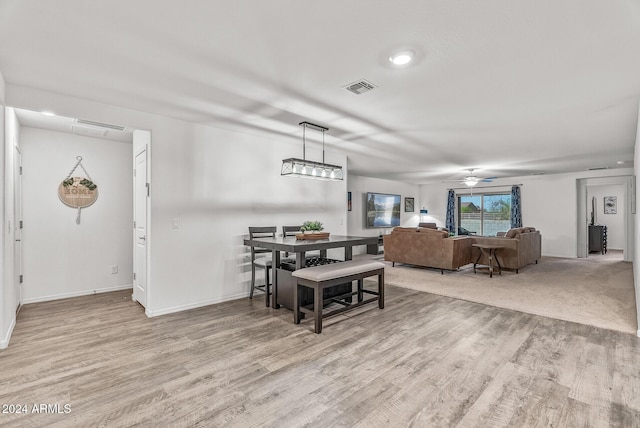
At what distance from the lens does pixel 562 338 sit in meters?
3.04

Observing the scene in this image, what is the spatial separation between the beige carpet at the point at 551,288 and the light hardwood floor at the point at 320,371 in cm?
49

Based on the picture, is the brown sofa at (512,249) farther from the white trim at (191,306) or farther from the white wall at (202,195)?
the white trim at (191,306)

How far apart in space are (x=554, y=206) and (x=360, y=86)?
345 inches

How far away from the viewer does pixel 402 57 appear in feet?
7.72

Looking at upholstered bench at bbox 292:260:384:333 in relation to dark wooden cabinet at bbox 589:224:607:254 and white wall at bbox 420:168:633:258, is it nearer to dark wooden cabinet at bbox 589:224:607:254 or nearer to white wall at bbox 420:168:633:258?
white wall at bbox 420:168:633:258

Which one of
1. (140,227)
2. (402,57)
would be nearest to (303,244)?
(402,57)

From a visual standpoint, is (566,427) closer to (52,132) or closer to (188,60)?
(188,60)

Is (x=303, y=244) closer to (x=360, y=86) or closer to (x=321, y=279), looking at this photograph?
(x=321, y=279)

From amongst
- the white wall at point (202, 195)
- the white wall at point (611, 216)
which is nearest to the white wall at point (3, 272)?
the white wall at point (202, 195)

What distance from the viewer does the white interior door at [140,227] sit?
158 inches

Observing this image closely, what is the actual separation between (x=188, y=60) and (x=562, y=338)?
163 inches

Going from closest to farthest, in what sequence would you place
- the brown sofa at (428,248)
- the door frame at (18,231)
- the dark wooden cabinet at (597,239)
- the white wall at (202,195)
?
the door frame at (18,231) → the white wall at (202,195) → the brown sofa at (428,248) → the dark wooden cabinet at (597,239)

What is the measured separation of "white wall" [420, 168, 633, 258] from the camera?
8.60 m

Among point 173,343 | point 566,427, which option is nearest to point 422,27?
point 566,427
